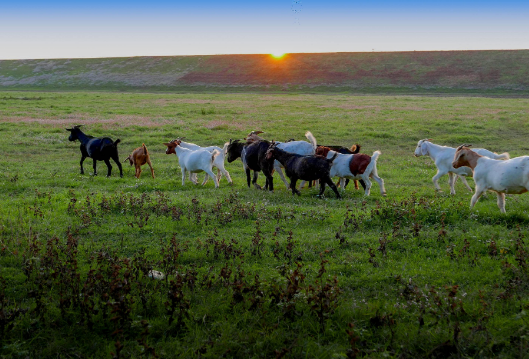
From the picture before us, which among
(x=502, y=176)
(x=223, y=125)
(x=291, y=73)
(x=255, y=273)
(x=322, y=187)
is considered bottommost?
(x=255, y=273)

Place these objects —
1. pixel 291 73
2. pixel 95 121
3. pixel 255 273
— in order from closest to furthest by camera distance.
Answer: pixel 255 273
pixel 95 121
pixel 291 73

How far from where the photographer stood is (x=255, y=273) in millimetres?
7297

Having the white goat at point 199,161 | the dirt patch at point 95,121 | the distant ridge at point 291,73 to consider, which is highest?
the distant ridge at point 291,73

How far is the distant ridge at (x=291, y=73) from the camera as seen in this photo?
81.4 m

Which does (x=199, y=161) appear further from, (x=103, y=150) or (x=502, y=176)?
(x=502, y=176)

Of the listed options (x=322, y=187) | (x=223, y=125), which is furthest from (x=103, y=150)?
(x=223, y=125)

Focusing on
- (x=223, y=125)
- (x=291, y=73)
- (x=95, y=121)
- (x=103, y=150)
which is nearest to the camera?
(x=103, y=150)

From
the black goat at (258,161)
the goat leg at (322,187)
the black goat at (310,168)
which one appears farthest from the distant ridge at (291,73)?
the goat leg at (322,187)

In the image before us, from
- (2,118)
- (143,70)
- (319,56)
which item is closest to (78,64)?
(143,70)

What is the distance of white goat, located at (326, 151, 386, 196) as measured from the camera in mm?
13383

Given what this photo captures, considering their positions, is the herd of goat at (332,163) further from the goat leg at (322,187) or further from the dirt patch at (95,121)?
the dirt patch at (95,121)

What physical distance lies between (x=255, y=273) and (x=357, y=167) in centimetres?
697

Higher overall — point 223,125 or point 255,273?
point 223,125

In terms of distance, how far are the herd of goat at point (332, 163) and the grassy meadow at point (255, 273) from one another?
1.88 feet
